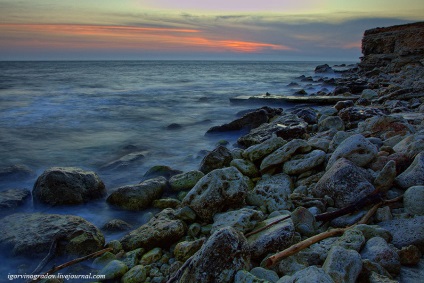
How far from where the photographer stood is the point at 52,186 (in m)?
4.50

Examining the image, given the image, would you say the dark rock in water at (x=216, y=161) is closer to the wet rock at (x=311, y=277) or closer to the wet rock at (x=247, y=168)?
the wet rock at (x=247, y=168)

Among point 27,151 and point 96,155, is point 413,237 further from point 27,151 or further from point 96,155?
point 27,151

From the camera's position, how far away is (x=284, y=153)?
14.5 feet

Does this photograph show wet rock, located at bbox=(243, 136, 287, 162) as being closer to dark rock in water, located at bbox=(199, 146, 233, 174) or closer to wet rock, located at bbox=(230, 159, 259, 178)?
wet rock, located at bbox=(230, 159, 259, 178)

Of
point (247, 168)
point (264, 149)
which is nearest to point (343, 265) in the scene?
point (247, 168)

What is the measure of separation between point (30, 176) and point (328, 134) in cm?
503

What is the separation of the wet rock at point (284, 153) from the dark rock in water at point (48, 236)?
2228 millimetres

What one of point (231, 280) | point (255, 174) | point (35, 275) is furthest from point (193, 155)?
point (231, 280)

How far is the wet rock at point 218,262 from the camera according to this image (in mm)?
2213

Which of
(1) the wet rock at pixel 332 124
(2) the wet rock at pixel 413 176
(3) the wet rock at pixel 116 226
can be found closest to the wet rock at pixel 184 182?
(3) the wet rock at pixel 116 226

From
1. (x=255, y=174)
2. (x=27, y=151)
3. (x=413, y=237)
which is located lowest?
(x=27, y=151)

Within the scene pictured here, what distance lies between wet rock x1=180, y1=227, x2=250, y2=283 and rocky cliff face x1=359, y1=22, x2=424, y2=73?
757 inches

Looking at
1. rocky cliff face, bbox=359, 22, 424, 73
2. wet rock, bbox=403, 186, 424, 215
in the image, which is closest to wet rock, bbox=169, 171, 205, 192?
wet rock, bbox=403, 186, 424, 215

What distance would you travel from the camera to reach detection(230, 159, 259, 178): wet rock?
181 inches
